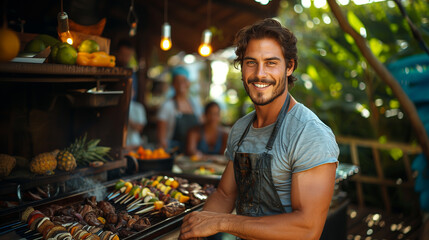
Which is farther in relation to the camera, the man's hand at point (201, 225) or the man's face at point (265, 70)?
the man's face at point (265, 70)

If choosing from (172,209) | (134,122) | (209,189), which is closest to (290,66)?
(172,209)

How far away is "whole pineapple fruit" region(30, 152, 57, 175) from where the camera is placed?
8.20 ft

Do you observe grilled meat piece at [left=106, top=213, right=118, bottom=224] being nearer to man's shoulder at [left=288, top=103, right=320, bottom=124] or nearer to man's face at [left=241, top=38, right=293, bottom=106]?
man's face at [left=241, top=38, right=293, bottom=106]

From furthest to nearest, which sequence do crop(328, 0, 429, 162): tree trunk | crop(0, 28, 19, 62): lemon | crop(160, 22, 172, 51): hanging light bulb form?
crop(160, 22, 172, 51): hanging light bulb → crop(328, 0, 429, 162): tree trunk → crop(0, 28, 19, 62): lemon

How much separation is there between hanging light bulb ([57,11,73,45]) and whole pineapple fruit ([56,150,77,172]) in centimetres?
90

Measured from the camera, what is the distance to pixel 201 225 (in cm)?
189

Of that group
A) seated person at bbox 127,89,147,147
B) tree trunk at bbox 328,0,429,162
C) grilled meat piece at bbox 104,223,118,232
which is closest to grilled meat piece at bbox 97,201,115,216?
grilled meat piece at bbox 104,223,118,232

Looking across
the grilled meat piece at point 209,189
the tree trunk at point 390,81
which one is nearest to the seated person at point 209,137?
the grilled meat piece at point 209,189

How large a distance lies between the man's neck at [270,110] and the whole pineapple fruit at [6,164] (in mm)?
1825

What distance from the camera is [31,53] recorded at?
2.24m

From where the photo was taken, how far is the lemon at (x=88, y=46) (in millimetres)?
2661

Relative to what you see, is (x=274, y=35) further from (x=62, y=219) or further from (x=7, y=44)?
(x=62, y=219)

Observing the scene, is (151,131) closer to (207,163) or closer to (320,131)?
(207,163)

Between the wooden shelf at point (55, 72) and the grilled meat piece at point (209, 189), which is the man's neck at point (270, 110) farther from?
the wooden shelf at point (55, 72)
